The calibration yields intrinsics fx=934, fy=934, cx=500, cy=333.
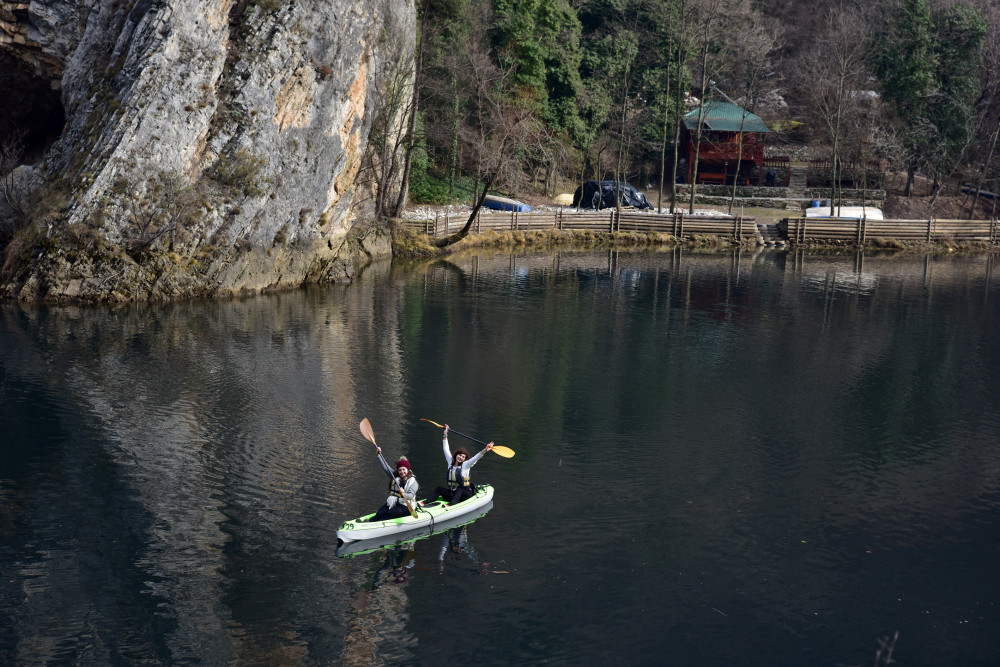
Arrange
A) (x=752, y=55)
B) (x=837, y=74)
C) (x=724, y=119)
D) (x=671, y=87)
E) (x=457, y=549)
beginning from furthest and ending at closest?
(x=752, y=55), (x=671, y=87), (x=724, y=119), (x=837, y=74), (x=457, y=549)

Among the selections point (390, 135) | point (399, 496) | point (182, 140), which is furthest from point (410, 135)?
point (399, 496)

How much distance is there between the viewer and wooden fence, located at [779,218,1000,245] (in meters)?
72.1

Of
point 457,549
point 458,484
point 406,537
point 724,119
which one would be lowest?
point 457,549

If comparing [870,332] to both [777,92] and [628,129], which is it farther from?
[777,92]

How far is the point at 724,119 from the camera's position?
272 ft

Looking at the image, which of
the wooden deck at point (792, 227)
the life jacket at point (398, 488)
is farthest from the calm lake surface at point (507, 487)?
the wooden deck at point (792, 227)

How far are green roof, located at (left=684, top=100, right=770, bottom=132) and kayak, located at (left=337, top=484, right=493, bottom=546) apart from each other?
→ 65.3 m

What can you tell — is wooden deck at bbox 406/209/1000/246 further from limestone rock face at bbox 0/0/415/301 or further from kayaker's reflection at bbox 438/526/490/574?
kayaker's reflection at bbox 438/526/490/574

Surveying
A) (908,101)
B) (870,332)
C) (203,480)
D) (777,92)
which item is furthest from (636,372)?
(777,92)

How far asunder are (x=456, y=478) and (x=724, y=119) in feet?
223

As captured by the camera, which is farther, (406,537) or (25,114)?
(25,114)

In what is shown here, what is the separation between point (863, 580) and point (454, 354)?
19.6 meters

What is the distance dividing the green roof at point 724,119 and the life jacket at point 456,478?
213ft

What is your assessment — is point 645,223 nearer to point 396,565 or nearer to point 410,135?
point 410,135
